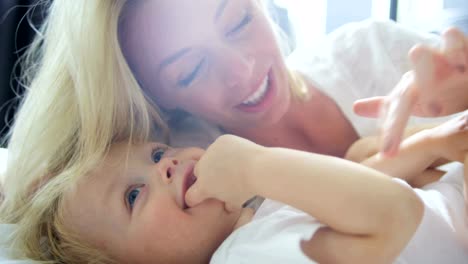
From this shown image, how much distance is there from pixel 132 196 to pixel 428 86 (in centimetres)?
40

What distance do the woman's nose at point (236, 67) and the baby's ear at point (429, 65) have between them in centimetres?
36

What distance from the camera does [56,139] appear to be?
0.80m

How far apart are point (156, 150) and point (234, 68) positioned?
6.8 inches

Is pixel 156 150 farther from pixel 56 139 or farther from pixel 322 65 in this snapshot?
pixel 322 65

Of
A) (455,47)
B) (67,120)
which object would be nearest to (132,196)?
(67,120)

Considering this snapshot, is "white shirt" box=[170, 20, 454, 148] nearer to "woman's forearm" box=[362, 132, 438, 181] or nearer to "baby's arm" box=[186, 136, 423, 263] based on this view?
"woman's forearm" box=[362, 132, 438, 181]

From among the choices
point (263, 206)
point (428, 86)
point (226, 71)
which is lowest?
point (263, 206)

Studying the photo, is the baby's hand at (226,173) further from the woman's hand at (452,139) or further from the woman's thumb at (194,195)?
the woman's hand at (452,139)

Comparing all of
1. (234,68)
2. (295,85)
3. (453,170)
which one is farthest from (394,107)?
(295,85)

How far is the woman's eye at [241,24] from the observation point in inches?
31.1

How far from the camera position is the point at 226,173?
1.96 ft

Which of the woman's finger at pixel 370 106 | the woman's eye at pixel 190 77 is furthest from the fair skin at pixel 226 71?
the woman's finger at pixel 370 106

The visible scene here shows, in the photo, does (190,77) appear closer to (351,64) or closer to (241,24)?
(241,24)

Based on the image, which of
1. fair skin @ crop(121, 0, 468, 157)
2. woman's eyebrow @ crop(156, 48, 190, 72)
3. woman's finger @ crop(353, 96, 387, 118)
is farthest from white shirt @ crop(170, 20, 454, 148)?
woman's finger @ crop(353, 96, 387, 118)
